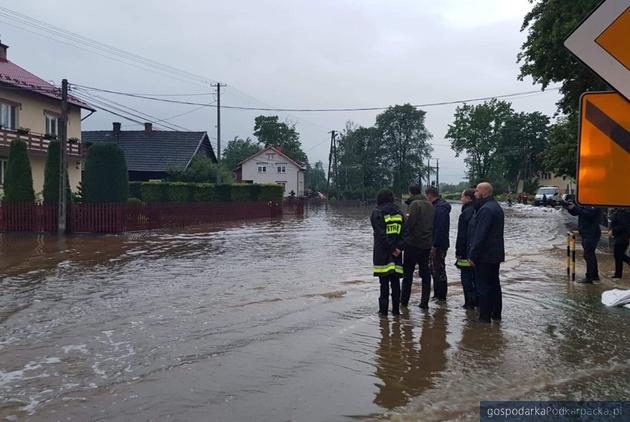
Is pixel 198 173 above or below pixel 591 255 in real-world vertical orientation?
above

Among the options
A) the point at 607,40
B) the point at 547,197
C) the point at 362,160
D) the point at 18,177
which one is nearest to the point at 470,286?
the point at 607,40

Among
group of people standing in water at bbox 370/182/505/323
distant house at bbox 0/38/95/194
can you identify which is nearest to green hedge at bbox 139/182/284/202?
distant house at bbox 0/38/95/194

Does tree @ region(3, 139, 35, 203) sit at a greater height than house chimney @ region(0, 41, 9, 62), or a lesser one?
lesser

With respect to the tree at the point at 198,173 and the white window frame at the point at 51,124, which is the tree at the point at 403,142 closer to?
the tree at the point at 198,173

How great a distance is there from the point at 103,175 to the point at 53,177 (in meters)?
1.94

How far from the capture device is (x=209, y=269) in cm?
1212

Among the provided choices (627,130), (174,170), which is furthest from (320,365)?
(174,170)

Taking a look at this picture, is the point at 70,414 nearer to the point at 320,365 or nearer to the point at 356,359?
the point at 320,365

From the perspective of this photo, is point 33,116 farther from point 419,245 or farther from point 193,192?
point 419,245

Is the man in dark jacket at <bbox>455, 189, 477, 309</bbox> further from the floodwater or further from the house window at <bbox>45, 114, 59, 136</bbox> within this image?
the house window at <bbox>45, 114, 59, 136</bbox>

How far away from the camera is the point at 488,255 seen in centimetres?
707

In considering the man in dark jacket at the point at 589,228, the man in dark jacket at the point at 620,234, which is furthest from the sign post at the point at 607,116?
the man in dark jacket at the point at 620,234

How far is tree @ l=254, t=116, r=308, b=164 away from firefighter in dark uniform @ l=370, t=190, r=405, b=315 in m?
88.9

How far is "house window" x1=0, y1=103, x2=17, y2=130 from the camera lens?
28.4 meters
